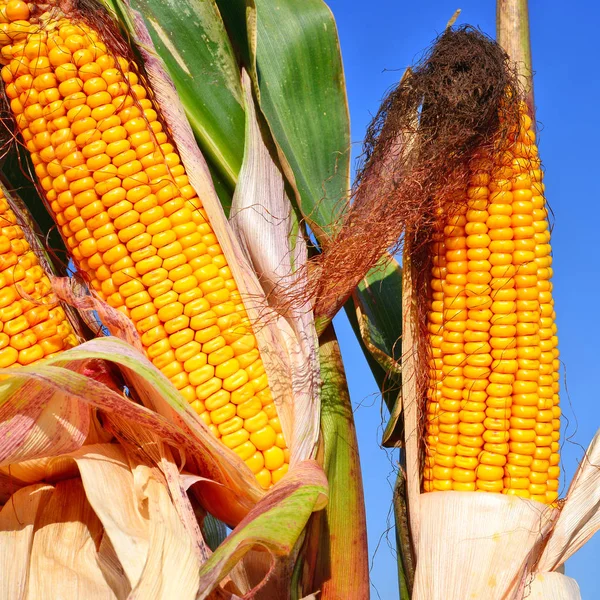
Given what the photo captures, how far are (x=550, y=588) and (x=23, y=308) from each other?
1271 mm

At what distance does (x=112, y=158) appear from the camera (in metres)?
1.64

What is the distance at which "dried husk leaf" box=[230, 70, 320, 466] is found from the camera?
1.64 m

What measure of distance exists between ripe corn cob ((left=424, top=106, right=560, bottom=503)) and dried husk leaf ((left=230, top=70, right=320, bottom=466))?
0.30 meters

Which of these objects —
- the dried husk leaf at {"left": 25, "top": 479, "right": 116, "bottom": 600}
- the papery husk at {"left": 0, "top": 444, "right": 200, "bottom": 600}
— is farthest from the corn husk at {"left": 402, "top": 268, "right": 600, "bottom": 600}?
the dried husk leaf at {"left": 25, "top": 479, "right": 116, "bottom": 600}

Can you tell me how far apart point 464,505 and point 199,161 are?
3.16 feet

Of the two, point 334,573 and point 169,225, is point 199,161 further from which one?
point 334,573

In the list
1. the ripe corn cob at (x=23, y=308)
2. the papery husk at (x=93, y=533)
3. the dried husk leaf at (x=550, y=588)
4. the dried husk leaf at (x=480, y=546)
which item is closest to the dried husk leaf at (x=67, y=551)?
the papery husk at (x=93, y=533)

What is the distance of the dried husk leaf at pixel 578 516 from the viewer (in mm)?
1579

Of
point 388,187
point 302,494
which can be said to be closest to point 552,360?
point 388,187

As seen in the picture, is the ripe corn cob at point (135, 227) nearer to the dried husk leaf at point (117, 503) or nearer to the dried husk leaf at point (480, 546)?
the dried husk leaf at point (117, 503)

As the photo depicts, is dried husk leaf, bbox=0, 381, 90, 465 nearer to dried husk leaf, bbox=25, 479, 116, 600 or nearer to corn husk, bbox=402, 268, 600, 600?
dried husk leaf, bbox=25, 479, 116, 600

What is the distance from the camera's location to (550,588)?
5.07 feet

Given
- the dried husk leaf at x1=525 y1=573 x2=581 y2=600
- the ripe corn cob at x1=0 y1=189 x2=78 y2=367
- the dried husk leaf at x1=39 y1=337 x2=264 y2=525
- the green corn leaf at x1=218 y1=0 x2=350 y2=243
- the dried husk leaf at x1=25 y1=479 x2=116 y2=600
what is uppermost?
the green corn leaf at x1=218 y1=0 x2=350 y2=243

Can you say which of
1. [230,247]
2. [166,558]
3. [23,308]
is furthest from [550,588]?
[23,308]
